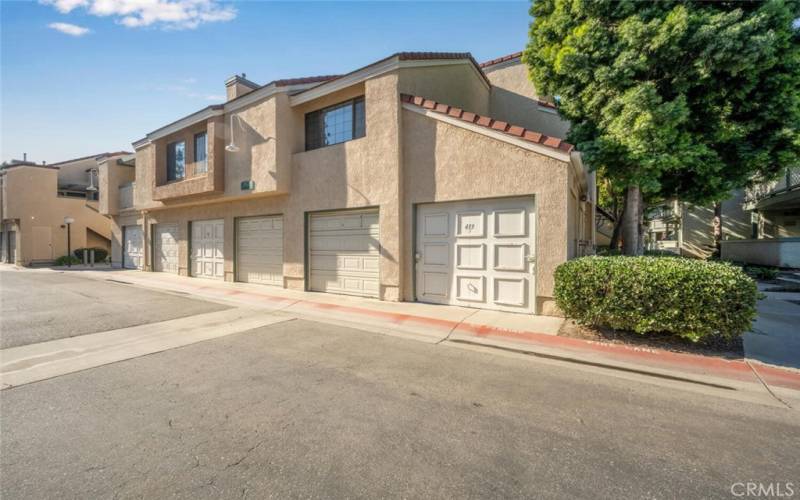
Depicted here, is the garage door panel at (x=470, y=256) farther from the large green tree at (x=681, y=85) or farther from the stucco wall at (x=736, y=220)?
the stucco wall at (x=736, y=220)

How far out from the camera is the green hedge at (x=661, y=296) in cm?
453

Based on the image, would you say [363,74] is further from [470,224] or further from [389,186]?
[470,224]

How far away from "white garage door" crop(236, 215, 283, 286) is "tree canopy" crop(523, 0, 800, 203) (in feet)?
30.0

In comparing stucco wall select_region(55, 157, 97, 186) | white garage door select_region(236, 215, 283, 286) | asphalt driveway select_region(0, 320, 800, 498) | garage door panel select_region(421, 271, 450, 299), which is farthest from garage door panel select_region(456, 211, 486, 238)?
stucco wall select_region(55, 157, 97, 186)

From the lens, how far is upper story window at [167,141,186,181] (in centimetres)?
1380

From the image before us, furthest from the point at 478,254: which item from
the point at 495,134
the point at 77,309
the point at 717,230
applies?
the point at 717,230

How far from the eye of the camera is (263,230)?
11.4 metres

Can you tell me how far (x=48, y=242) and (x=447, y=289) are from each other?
28.5 metres

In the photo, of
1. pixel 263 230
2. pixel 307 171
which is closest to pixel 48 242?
pixel 263 230

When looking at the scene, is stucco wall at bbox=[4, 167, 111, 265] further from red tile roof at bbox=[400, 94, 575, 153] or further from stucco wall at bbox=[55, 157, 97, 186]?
red tile roof at bbox=[400, 94, 575, 153]

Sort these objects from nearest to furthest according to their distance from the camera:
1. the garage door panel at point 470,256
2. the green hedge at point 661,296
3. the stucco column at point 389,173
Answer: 1. the green hedge at point 661,296
2. the garage door panel at point 470,256
3. the stucco column at point 389,173

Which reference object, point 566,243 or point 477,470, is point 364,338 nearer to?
point 477,470

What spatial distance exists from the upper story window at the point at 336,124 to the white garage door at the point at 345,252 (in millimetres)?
2251

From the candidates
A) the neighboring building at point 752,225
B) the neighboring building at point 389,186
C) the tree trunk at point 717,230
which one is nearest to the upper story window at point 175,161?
the neighboring building at point 389,186
